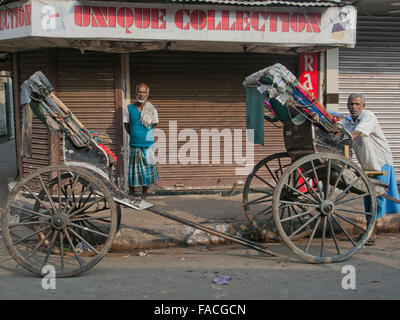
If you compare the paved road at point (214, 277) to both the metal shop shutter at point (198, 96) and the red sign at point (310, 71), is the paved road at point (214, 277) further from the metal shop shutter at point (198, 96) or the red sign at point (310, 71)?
the red sign at point (310, 71)

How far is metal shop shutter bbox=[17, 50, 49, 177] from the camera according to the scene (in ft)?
25.7

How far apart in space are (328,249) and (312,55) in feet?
14.1

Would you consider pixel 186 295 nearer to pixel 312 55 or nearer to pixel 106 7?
pixel 106 7

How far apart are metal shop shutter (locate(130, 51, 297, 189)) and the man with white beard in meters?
1.73

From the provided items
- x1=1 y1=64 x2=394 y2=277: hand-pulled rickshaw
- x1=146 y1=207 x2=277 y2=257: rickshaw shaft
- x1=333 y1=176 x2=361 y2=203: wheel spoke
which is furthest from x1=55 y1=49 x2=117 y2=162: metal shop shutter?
x1=333 y1=176 x2=361 y2=203: wheel spoke

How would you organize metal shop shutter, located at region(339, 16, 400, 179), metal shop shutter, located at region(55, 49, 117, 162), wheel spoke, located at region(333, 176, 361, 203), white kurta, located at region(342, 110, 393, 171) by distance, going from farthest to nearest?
metal shop shutter, located at region(339, 16, 400, 179) < metal shop shutter, located at region(55, 49, 117, 162) < white kurta, located at region(342, 110, 393, 171) < wheel spoke, located at region(333, 176, 361, 203)

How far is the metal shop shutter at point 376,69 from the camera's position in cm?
853

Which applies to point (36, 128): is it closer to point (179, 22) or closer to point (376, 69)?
point (179, 22)

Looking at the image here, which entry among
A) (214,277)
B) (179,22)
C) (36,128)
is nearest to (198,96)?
(179,22)

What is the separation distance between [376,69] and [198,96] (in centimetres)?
341

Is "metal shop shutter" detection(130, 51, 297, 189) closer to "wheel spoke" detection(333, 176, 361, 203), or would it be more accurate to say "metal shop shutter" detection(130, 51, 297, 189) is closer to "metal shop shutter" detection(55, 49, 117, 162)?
"metal shop shutter" detection(55, 49, 117, 162)

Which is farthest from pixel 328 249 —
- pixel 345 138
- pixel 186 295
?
pixel 186 295

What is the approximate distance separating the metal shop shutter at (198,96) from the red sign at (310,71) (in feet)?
0.96

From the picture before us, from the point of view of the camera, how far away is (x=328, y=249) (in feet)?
16.4
